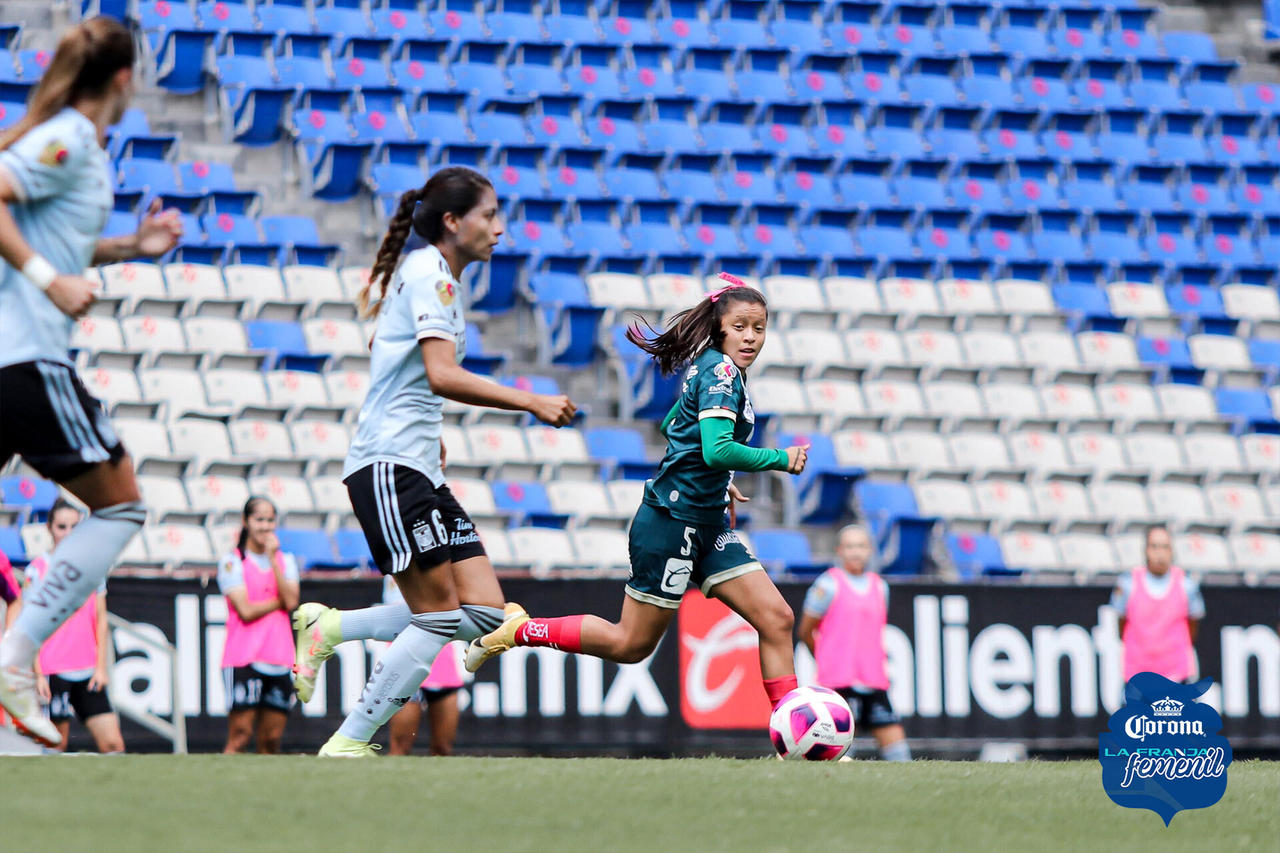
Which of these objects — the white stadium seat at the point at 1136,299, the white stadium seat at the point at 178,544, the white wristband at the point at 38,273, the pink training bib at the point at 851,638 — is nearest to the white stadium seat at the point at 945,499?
the white stadium seat at the point at 1136,299

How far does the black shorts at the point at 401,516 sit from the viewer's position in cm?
603

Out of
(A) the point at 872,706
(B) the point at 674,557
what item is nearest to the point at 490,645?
(B) the point at 674,557

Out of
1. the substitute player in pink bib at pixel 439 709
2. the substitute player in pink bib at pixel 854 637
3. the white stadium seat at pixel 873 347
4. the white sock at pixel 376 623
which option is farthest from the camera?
the white stadium seat at pixel 873 347

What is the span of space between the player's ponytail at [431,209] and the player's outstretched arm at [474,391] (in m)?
0.41

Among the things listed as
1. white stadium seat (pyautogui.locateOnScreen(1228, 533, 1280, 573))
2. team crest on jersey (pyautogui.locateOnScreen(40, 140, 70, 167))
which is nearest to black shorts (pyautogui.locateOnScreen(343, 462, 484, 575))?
team crest on jersey (pyautogui.locateOnScreen(40, 140, 70, 167))

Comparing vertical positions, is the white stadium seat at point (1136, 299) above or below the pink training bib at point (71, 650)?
above

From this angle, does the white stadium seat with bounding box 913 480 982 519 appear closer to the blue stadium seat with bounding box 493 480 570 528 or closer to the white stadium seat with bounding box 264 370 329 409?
the blue stadium seat with bounding box 493 480 570 528

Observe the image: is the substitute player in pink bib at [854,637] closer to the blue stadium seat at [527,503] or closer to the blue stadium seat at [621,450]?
the blue stadium seat at [527,503]

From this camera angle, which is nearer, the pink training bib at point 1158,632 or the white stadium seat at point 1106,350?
the pink training bib at point 1158,632

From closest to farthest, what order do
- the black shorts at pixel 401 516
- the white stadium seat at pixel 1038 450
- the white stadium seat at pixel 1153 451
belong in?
the black shorts at pixel 401 516
the white stadium seat at pixel 1038 450
the white stadium seat at pixel 1153 451

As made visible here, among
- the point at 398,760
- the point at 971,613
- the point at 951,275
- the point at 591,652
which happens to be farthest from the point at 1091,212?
the point at 398,760

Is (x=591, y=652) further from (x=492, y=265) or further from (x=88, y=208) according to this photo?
(x=492, y=265)

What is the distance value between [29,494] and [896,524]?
697cm

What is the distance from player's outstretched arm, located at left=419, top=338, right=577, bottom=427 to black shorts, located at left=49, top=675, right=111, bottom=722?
491cm
